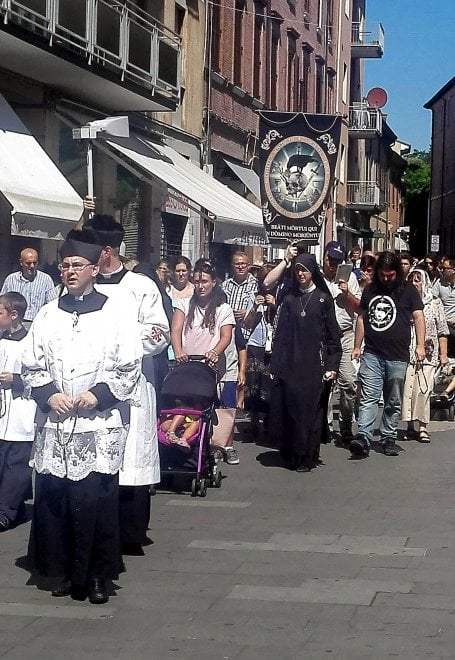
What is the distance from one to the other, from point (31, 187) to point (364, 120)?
46.0 metres

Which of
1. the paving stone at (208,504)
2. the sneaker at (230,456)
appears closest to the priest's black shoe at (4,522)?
the paving stone at (208,504)

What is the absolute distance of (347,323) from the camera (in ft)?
44.9

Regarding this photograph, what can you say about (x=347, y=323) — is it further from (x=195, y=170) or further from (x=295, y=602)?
(x=195, y=170)

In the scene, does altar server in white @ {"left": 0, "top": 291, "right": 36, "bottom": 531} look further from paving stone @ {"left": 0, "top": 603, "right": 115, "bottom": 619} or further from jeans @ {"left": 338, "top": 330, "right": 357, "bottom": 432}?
jeans @ {"left": 338, "top": 330, "right": 357, "bottom": 432}

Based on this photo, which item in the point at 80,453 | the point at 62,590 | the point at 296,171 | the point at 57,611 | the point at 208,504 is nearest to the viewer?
the point at 57,611

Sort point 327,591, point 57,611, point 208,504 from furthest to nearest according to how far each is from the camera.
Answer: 1. point 208,504
2. point 327,591
3. point 57,611

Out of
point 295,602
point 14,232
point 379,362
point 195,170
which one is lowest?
point 295,602

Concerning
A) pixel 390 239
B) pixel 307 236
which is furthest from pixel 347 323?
pixel 390 239

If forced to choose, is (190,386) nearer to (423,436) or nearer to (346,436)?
(346,436)

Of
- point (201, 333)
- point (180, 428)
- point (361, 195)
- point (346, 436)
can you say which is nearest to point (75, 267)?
point (180, 428)

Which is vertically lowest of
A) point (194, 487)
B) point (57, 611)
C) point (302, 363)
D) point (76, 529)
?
point (57, 611)

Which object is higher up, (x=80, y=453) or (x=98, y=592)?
(x=80, y=453)

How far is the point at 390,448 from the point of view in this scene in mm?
12680

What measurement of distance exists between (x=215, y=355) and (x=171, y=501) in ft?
4.92
